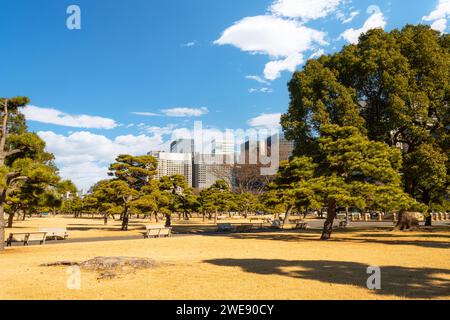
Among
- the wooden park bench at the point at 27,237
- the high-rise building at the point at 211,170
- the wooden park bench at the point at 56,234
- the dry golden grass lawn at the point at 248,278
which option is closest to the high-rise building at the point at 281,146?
the high-rise building at the point at 211,170

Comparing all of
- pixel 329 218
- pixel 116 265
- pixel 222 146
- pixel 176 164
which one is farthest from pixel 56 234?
pixel 176 164

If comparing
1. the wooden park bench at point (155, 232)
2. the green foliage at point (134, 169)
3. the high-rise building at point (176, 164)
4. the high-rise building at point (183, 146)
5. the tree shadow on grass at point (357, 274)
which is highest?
the high-rise building at point (183, 146)

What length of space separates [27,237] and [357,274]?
17.8 m

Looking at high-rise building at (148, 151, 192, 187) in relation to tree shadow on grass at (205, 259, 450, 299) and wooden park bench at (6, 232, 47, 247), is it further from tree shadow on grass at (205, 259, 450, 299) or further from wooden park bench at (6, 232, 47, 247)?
tree shadow on grass at (205, 259, 450, 299)

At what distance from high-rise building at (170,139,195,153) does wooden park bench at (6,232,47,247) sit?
148 metres

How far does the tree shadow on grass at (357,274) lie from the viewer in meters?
8.62

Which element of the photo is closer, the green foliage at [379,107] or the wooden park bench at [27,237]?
the wooden park bench at [27,237]

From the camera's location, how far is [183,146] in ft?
599

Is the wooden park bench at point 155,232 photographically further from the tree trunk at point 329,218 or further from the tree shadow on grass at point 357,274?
the tree shadow on grass at point 357,274

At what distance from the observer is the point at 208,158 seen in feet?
396

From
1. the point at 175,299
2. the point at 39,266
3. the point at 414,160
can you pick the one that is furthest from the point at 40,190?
the point at 414,160

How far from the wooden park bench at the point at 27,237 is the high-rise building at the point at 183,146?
148453mm

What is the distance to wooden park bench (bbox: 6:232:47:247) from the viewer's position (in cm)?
2049

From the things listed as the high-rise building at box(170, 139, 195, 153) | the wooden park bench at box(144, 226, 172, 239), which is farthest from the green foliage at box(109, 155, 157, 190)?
the high-rise building at box(170, 139, 195, 153)
